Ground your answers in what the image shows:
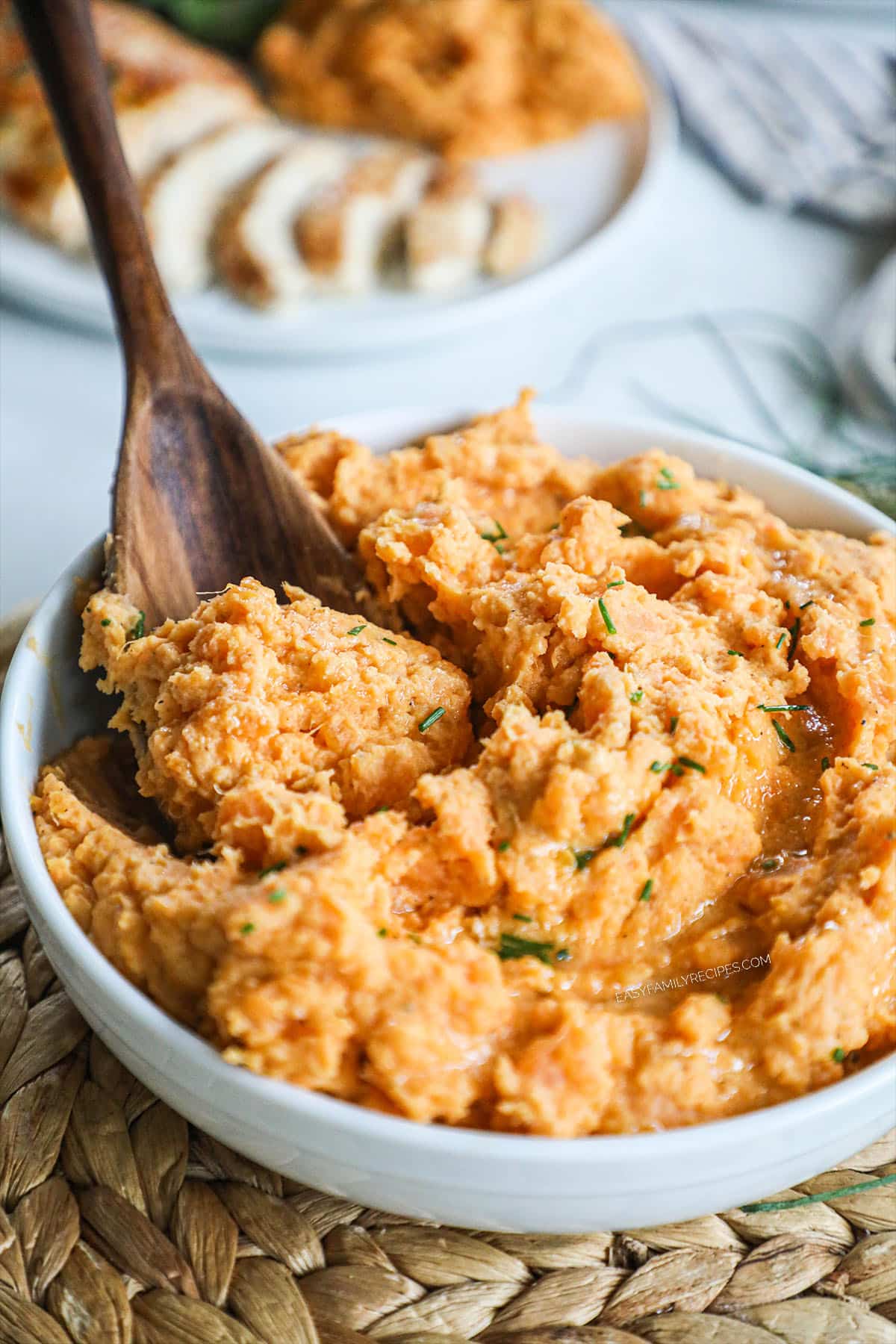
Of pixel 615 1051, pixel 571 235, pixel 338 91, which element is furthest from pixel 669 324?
pixel 615 1051

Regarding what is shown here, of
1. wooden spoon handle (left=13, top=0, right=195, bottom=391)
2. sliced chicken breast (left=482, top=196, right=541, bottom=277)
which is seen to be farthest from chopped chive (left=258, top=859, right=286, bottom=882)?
sliced chicken breast (left=482, top=196, right=541, bottom=277)

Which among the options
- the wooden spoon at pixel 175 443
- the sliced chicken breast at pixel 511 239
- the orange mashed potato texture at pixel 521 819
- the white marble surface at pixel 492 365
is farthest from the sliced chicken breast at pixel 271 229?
the orange mashed potato texture at pixel 521 819

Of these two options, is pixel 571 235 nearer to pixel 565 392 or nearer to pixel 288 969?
pixel 565 392

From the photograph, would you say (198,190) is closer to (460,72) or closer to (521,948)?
(460,72)

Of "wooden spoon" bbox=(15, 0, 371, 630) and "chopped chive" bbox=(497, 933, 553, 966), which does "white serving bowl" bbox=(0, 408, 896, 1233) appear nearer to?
"chopped chive" bbox=(497, 933, 553, 966)

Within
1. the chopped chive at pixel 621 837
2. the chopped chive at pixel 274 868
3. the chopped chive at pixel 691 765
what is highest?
the chopped chive at pixel 691 765

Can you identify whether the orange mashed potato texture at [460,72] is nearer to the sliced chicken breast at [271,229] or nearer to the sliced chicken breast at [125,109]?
the sliced chicken breast at [125,109]
